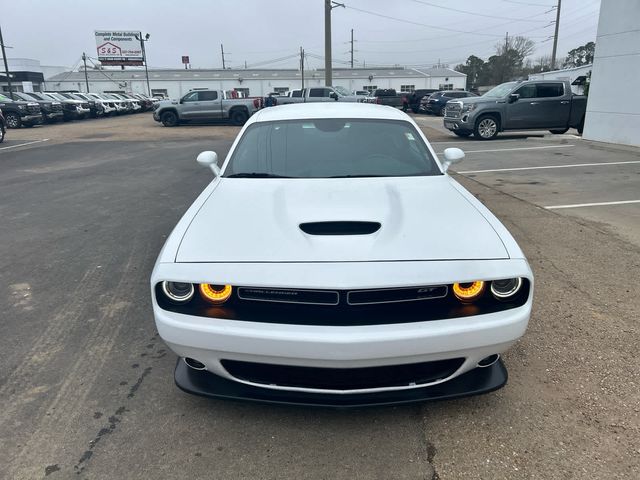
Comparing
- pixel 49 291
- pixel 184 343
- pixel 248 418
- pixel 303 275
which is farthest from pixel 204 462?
pixel 49 291

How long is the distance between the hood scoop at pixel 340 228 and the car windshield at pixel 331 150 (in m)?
0.98

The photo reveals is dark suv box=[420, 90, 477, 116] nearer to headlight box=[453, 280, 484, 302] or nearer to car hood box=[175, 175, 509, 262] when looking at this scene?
car hood box=[175, 175, 509, 262]

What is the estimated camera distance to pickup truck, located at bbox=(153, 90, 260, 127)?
23.6 meters

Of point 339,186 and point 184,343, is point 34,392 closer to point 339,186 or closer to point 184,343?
point 184,343

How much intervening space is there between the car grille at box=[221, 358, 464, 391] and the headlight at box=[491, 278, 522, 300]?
1.20 ft

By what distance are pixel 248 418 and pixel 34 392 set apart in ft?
4.33

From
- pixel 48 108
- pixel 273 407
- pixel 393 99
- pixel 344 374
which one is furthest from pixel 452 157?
pixel 393 99

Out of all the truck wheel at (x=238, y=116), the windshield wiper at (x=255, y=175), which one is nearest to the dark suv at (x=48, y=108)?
the truck wheel at (x=238, y=116)

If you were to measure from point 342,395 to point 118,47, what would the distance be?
242 ft

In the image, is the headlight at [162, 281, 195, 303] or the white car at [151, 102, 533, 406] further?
the headlight at [162, 281, 195, 303]

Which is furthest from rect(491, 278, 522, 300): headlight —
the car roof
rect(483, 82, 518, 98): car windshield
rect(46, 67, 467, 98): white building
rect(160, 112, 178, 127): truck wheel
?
rect(46, 67, 467, 98): white building

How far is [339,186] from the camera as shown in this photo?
3.22m

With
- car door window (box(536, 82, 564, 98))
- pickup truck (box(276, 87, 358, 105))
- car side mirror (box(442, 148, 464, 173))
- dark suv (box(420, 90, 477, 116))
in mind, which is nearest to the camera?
car side mirror (box(442, 148, 464, 173))

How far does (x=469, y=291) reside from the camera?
89.4 inches
